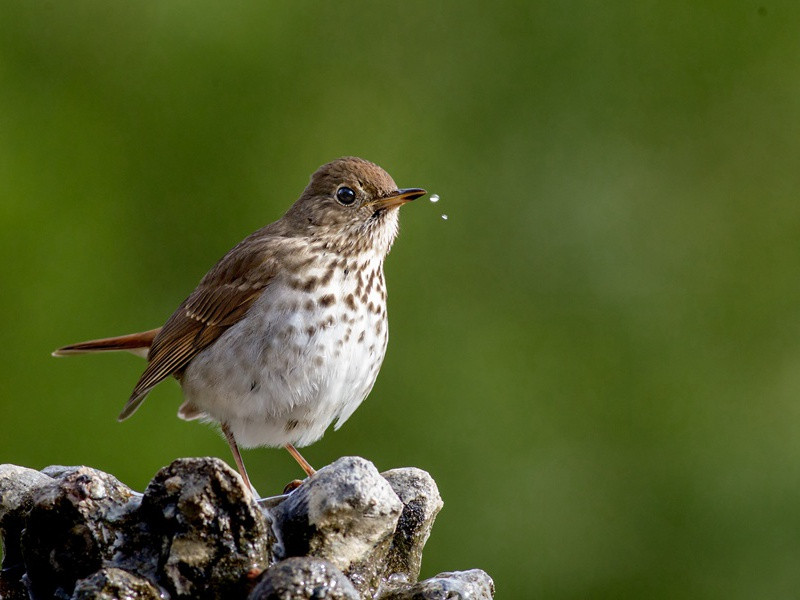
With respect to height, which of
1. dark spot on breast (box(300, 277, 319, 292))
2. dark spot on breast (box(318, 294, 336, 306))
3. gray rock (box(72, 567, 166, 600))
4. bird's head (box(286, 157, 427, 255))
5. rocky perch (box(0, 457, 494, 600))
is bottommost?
gray rock (box(72, 567, 166, 600))

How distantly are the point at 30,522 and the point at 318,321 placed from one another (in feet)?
4.21

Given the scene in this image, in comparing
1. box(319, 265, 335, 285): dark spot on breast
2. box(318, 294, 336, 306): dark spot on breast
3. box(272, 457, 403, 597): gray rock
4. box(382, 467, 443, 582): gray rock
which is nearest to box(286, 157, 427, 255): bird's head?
box(319, 265, 335, 285): dark spot on breast

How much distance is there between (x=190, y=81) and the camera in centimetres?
590

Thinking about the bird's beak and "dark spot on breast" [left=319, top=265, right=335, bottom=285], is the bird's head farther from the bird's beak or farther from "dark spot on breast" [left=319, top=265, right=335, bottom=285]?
"dark spot on breast" [left=319, top=265, right=335, bottom=285]

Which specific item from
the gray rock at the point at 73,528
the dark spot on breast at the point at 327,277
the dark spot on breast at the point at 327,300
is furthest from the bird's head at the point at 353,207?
the gray rock at the point at 73,528

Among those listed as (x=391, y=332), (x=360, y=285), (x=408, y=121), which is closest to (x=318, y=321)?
(x=360, y=285)

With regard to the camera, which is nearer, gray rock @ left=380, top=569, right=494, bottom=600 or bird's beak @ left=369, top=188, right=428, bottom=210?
gray rock @ left=380, top=569, right=494, bottom=600

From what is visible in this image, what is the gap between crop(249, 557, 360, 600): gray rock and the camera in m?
2.07

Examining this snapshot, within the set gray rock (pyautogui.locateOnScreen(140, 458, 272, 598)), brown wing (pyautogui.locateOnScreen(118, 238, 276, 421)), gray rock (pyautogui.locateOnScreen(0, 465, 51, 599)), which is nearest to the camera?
gray rock (pyautogui.locateOnScreen(140, 458, 272, 598))

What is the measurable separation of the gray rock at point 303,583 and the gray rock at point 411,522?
42cm

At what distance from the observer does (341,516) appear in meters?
2.32

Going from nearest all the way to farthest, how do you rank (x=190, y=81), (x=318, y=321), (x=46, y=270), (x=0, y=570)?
1. (x=0, y=570)
2. (x=318, y=321)
3. (x=46, y=270)
4. (x=190, y=81)

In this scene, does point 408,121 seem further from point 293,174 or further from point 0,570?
point 0,570

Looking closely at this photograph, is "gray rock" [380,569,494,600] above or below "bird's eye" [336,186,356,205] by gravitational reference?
below
